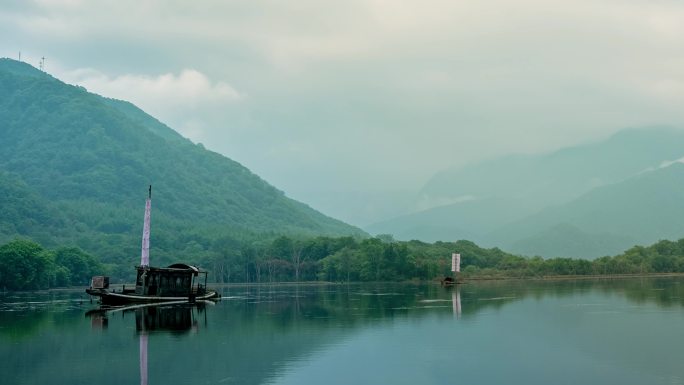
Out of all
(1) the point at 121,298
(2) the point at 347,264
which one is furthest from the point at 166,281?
(2) the point at 347,264

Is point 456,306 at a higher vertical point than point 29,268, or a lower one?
lower

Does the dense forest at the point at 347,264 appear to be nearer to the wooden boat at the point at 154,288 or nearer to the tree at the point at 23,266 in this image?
the tree at the point at 23,266

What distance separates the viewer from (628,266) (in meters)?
173

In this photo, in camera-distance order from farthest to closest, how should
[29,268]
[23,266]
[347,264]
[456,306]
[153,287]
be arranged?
[347,264], [29,268], [23,266], [153,287], [456,306]

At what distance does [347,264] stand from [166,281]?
90143mm

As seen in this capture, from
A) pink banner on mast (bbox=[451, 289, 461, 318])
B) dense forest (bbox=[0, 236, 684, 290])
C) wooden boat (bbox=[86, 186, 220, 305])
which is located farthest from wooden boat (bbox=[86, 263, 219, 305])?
dense forest (bbox=[0, 236, 684, 290])

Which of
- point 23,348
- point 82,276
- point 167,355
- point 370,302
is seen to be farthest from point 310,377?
point 82,276

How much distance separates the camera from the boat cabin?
82250mm

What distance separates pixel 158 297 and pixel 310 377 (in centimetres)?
5130

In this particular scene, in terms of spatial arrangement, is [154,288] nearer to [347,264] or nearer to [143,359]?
[143,359]

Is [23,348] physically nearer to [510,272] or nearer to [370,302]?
[370,302]

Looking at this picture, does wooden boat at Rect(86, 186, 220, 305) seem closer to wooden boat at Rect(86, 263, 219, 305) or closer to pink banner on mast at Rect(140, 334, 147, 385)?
wooden boat at Rect(86, 263, 219, 305)

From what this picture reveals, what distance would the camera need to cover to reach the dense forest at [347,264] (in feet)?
514

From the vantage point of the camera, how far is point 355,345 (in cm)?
4500
